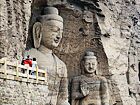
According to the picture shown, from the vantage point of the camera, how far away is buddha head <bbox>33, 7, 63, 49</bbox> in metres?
8.15

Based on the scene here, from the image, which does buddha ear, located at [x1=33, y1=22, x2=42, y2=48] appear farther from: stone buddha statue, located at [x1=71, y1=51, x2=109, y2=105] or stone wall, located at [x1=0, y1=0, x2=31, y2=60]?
stone wall, located at [x1=0, y1=0, x2=31, y2=60]

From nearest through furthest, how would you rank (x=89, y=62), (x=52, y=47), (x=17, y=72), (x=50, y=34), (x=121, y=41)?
1. (x=17, y=72)
2. (x=50, y=34)
3. (x=52, y=47)
4. (x=89, y=62)
5. (x=121, y=41)

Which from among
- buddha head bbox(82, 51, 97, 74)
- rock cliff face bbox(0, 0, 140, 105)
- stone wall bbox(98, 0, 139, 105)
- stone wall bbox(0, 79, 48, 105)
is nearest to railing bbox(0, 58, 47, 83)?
stone wall bbox(0, 79, 48, 105)

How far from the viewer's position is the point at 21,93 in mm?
5477

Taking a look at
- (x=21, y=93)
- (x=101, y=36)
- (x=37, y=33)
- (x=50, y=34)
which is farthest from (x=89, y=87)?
(x=21, y=93)

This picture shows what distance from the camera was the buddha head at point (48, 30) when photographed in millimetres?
8148

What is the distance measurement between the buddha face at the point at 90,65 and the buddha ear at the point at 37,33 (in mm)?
1350

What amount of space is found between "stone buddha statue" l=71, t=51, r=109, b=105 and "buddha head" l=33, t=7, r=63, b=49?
1.05 meters

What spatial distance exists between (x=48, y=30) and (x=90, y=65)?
1.43 meters

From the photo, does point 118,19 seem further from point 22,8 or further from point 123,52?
point 22,8

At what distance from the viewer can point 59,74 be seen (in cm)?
809

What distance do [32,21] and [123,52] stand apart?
256 cm

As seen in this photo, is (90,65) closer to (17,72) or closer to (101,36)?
(101,36)

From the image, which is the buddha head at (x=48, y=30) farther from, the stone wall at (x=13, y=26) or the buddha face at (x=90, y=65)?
the stone wall at (x=13, y=26)
